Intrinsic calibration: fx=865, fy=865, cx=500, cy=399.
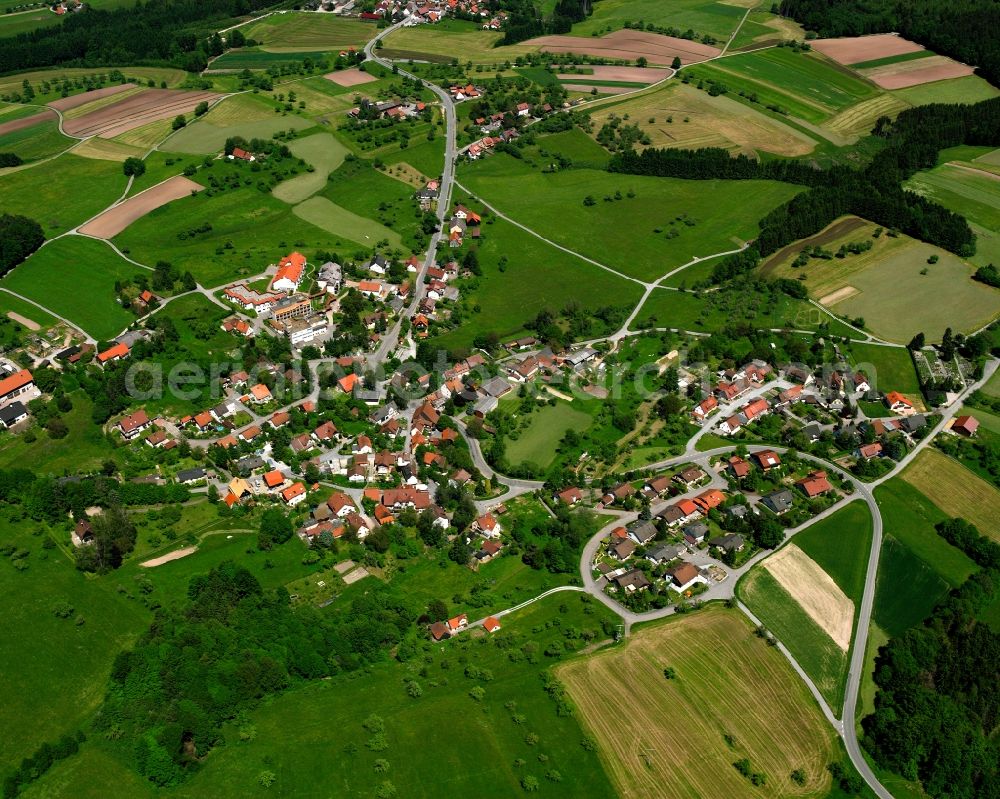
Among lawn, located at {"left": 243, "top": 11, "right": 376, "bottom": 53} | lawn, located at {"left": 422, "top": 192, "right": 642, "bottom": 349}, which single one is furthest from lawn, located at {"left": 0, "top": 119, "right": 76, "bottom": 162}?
lawn, located at {"left": 422, "top": 192, "right": 642, "bottom": 349}

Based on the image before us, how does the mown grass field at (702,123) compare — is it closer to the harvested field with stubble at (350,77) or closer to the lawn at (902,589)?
the harvested field with stubble at (350,77)

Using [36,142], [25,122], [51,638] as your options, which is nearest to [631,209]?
[51,638]

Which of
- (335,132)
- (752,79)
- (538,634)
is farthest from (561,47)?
(538,634)

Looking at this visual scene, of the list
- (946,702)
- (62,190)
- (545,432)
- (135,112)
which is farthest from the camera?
(135,112)

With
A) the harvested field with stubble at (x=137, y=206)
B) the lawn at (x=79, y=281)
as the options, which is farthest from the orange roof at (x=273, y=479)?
the harvested field with stubble at (x=137, y=206)

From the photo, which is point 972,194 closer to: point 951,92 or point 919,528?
point 951,92

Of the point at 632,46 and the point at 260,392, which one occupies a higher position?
the point at 632,46

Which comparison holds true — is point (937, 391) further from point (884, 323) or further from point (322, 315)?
point (322, 315)
